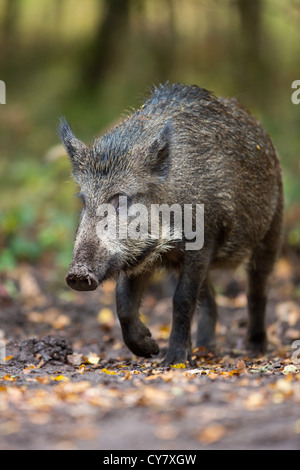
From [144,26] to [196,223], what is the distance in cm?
1230

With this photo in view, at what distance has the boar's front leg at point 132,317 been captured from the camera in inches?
242

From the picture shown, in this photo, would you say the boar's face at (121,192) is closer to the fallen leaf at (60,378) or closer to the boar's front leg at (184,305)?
the boar's front leg at (184,305)

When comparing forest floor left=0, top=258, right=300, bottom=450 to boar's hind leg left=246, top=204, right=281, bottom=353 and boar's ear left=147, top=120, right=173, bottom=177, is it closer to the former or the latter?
boar's hind leg left=246, top=204, right=281, bottom=353

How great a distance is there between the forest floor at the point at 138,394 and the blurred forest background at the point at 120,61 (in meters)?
7.08

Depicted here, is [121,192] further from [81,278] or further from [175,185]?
[81,278]

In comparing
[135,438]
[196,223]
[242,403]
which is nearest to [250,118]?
[196,223]

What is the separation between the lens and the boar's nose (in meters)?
5.14

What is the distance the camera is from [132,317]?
616 cm

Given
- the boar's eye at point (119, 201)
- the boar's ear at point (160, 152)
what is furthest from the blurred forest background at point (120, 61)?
the boar's eye at point (119, 201)

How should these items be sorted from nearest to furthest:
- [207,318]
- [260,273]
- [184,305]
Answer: [184,305] < [207,318] < [260,273]

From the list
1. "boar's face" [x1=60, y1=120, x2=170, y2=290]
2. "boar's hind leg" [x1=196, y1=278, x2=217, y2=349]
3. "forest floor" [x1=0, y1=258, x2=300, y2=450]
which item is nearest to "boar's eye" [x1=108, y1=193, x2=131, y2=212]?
"boar's face" [x1=60, y1=120, x2=170, y2=290]

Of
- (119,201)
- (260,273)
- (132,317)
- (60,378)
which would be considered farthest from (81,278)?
(260,273)

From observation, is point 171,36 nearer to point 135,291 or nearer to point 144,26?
point 144,26

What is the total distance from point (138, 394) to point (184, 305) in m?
1.86
